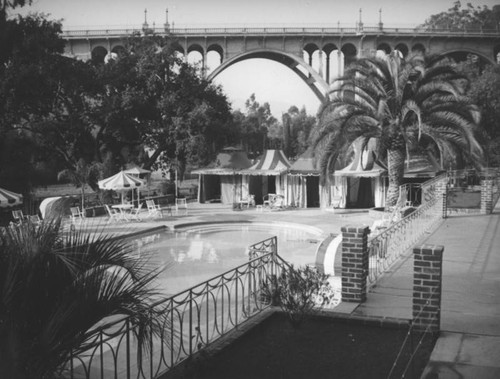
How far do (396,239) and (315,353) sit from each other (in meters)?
4.77

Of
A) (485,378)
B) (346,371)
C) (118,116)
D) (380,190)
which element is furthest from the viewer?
(118,116)

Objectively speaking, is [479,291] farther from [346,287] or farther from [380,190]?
[380,190]

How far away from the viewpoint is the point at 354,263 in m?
7.18

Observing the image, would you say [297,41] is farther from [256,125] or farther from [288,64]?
[256,125]

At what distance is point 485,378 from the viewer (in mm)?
4578

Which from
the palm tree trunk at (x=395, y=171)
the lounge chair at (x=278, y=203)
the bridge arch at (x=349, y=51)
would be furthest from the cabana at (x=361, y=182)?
the bridge arch at (x=349, y=51)

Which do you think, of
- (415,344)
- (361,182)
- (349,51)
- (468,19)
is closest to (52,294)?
(415,344)

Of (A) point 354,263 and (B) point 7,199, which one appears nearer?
(A) point 354,263

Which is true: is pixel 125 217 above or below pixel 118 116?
below

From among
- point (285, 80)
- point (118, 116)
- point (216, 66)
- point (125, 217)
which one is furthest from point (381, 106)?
point (285, 80)

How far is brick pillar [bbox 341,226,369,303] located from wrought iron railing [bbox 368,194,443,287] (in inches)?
21.2

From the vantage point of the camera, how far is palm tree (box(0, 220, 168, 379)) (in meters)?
2.89

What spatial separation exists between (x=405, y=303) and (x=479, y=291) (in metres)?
1.35

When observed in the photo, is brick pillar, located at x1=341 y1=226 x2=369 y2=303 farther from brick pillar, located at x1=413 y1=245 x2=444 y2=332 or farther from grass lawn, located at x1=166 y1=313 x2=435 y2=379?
brick pillar, located at x1=413 y1=245 x2=444 y2=332
